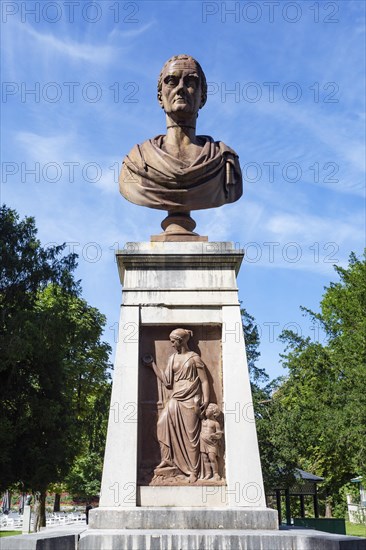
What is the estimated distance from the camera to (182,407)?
294 inches

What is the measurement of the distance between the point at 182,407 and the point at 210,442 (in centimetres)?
56

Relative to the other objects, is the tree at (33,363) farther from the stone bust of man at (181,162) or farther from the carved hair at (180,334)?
the carved hair at (180,334)

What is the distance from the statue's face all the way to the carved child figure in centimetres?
461

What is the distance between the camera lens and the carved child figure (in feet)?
23.9

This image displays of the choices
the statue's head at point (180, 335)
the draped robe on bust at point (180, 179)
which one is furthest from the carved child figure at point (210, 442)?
the draped robe on bust at point (180, 179)

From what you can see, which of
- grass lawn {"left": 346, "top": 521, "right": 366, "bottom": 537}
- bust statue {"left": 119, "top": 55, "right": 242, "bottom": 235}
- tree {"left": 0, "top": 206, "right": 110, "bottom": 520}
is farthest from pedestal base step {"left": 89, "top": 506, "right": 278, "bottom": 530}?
grass lawn {"left": 346, "top": 521, "right": 366, "bottom": 537}

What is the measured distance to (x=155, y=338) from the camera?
26.2ft

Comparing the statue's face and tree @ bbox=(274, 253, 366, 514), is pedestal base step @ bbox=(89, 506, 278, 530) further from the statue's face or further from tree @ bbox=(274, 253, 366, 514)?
tree @ bbox=(274, 253, 366, 514)

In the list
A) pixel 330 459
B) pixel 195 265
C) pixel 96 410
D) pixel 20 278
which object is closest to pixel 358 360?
pixel 330 459

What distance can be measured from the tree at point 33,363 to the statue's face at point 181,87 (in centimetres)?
1348

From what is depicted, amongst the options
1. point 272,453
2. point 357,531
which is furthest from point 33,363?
point 357,531

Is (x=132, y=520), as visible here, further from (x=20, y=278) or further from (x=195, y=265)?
(x=20, y=278)

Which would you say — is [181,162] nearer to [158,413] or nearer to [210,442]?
[158,413]

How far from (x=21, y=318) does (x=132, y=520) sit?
620 inches
